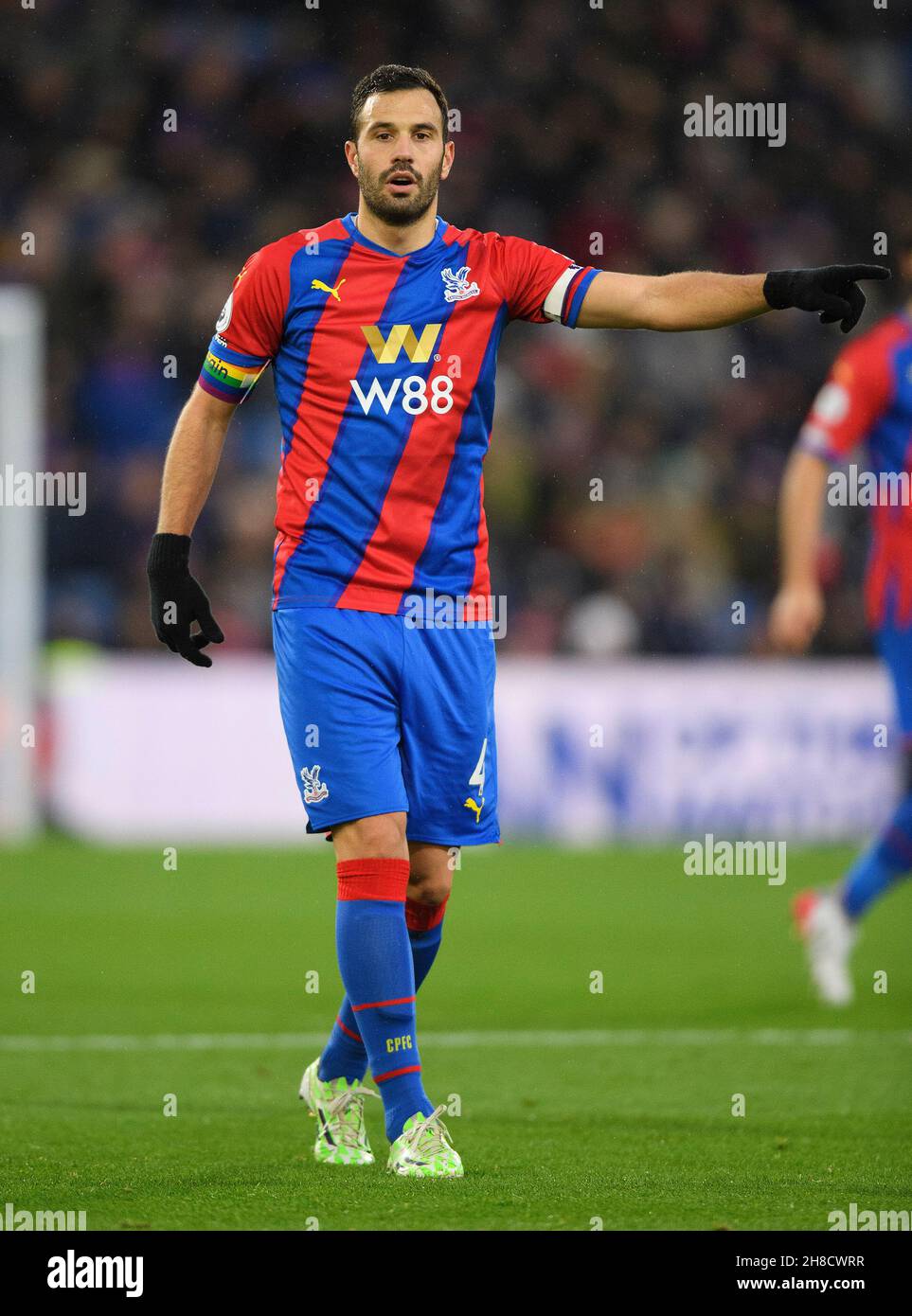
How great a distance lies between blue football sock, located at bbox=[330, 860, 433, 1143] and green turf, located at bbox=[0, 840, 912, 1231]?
0.22 m

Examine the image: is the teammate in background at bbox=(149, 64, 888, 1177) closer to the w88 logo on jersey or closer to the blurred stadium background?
the w88 logo on jersey

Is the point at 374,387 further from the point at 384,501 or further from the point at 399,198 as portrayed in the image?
the point at 399,198

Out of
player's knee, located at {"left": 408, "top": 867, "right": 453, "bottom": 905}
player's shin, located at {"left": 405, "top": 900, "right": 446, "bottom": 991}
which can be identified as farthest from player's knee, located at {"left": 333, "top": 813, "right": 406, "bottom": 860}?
player's shin, located at {"left": 405, "top": 900, "right": 446, "bottom": 991}

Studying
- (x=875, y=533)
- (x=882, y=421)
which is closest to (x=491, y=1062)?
(x=875, y=533)

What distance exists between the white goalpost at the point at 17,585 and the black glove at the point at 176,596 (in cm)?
773

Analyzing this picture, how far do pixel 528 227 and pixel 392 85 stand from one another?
1164 cm

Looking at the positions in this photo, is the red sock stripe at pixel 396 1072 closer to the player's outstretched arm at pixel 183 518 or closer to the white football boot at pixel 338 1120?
the white football boot at pixel 338 1120

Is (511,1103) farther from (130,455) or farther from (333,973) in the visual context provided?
(130,455)

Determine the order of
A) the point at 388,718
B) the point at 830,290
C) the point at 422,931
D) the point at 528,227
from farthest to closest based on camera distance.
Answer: the point at 528,227
the point at 422,931
the point at 388,718
the point at 830,290

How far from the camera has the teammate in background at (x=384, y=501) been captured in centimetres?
427

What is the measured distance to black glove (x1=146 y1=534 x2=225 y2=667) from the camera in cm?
446

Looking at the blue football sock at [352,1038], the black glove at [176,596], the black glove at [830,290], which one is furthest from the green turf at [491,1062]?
the black glove at [830,290]

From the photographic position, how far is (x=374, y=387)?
4.38m
